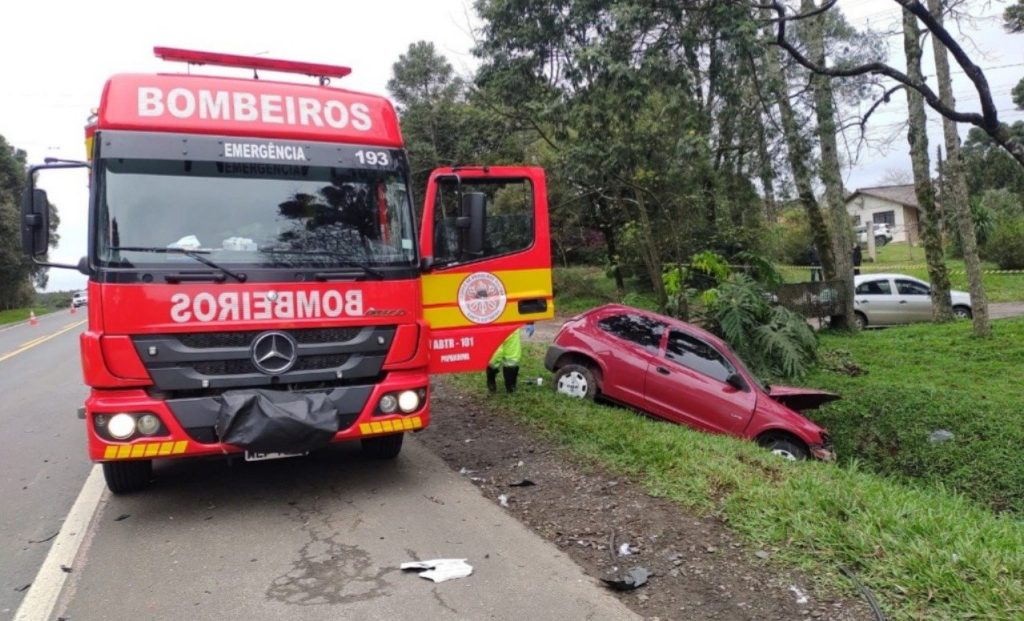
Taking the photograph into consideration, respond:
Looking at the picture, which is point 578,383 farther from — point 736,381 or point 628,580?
point 628,580

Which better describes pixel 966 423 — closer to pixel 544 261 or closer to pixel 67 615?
pixel 544 261

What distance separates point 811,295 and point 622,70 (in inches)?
360

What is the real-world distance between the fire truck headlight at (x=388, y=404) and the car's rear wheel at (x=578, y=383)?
3877 millimetres

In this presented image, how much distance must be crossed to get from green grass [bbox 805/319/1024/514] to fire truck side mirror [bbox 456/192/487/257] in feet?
18.2

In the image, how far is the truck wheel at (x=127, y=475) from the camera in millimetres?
5215

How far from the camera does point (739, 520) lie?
4.39 metres

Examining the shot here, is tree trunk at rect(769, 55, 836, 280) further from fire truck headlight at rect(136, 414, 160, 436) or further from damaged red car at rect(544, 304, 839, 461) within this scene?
fire truck headlight at rect(136, 414, 160, 436)

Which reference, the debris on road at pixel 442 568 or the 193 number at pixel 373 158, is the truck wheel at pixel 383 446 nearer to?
the debris on road at pixel 442 568

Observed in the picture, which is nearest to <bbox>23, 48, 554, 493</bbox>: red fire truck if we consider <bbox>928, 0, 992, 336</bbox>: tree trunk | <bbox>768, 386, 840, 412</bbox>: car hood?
<bbox>768, 386, 840, 412</bbox>: car hood

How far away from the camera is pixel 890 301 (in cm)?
1853

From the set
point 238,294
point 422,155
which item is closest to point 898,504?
point 238,294

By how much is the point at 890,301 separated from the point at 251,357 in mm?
17968

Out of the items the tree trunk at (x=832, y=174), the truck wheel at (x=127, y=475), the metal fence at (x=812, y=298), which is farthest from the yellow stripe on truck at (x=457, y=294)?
the metal fence at (x=812, y=298)

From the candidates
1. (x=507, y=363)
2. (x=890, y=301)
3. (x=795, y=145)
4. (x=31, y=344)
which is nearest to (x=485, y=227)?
(x=507, y=363)
